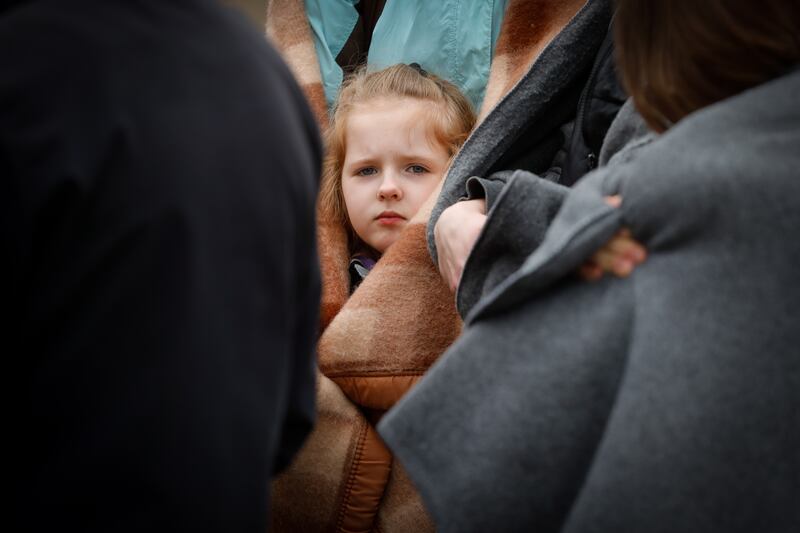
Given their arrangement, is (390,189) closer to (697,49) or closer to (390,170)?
(390,170)

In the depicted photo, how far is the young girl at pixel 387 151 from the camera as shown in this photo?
1.27 metres

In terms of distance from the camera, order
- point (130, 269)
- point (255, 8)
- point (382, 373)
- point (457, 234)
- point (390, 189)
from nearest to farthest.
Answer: point (130, 269) → point (457, 234) → point (382, 373) → point (390, 189) → point (255, 8)

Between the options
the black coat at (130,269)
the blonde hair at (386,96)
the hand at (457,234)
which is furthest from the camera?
the blonde hair at (386,96)

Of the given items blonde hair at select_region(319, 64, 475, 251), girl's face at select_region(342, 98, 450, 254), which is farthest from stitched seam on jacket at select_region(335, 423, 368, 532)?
blonde hair at select_region(319, 64, 475, 251)

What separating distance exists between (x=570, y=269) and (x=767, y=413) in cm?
17

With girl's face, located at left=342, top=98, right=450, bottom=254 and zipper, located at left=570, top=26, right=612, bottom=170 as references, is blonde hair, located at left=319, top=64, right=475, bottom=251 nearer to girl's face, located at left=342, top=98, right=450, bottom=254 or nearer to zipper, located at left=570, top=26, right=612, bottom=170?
girl's face, located at left=342, top=98, right=450, bottom=254

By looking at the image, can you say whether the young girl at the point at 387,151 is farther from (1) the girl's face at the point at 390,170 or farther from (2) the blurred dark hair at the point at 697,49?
(2) the blurred dark hair at the point at 697,49

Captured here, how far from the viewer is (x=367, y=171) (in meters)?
1.33

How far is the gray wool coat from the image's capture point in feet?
1.48

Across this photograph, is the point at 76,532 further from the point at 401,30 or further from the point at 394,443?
the point at 401,30

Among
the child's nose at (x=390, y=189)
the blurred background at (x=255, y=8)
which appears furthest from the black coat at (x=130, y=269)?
the blurred background at (x=255, y=8)

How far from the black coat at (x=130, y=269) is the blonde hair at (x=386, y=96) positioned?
969 mm

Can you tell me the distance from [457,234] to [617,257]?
1.11ft

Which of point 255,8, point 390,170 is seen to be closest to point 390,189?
point 390,170
